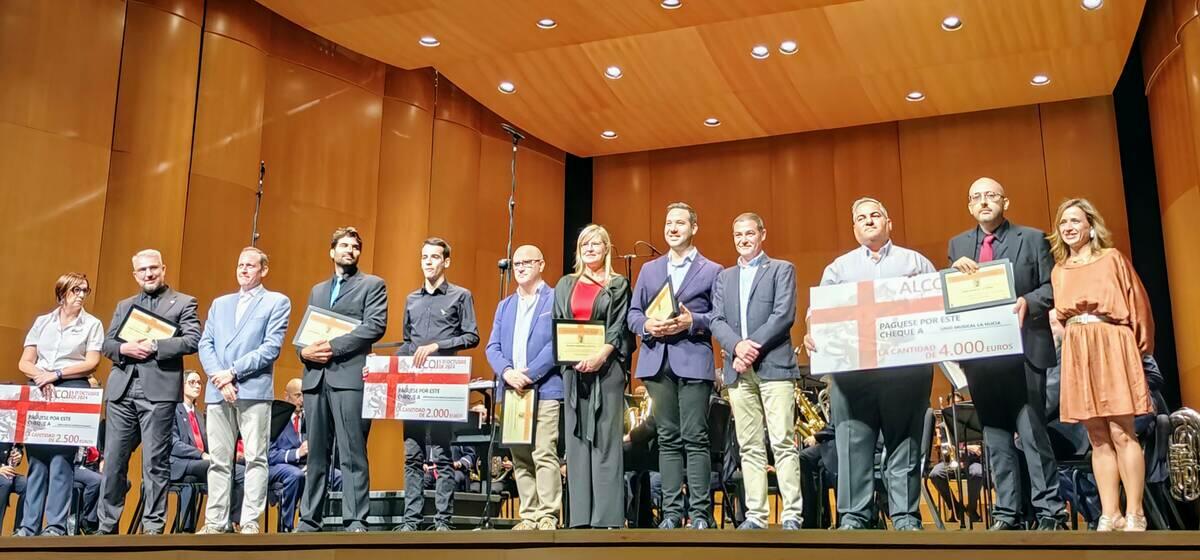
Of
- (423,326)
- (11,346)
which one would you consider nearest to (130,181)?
(11,346)

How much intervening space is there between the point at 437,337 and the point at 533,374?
67cm

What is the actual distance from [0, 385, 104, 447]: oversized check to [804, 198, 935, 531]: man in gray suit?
3505 millimetres

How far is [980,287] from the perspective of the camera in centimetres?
376

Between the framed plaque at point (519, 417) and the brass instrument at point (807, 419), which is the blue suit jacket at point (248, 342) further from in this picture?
the brass instrument at point (807, 419)

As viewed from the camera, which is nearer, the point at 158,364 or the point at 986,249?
the point at 986,249

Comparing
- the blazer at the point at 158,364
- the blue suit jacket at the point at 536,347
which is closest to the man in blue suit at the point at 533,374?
the blue suit jacket at the point at 536,347

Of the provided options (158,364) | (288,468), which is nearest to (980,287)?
(158,364)

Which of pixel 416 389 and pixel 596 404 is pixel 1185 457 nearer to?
pixel 596 404

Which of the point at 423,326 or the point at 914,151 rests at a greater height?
the point at 914,151

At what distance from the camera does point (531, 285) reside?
4.78 metres

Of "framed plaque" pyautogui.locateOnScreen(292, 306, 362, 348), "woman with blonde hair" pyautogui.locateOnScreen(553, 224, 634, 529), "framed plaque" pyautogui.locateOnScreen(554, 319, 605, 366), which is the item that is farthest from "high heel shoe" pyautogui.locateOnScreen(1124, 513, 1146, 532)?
"framed plaque" pyautogui.locateOnScreen(292, 306, 362, 348)

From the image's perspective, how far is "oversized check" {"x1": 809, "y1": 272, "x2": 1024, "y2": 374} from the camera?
370cm

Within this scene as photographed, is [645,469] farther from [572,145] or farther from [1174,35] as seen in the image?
[572,145]

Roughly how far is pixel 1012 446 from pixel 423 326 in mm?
2647
